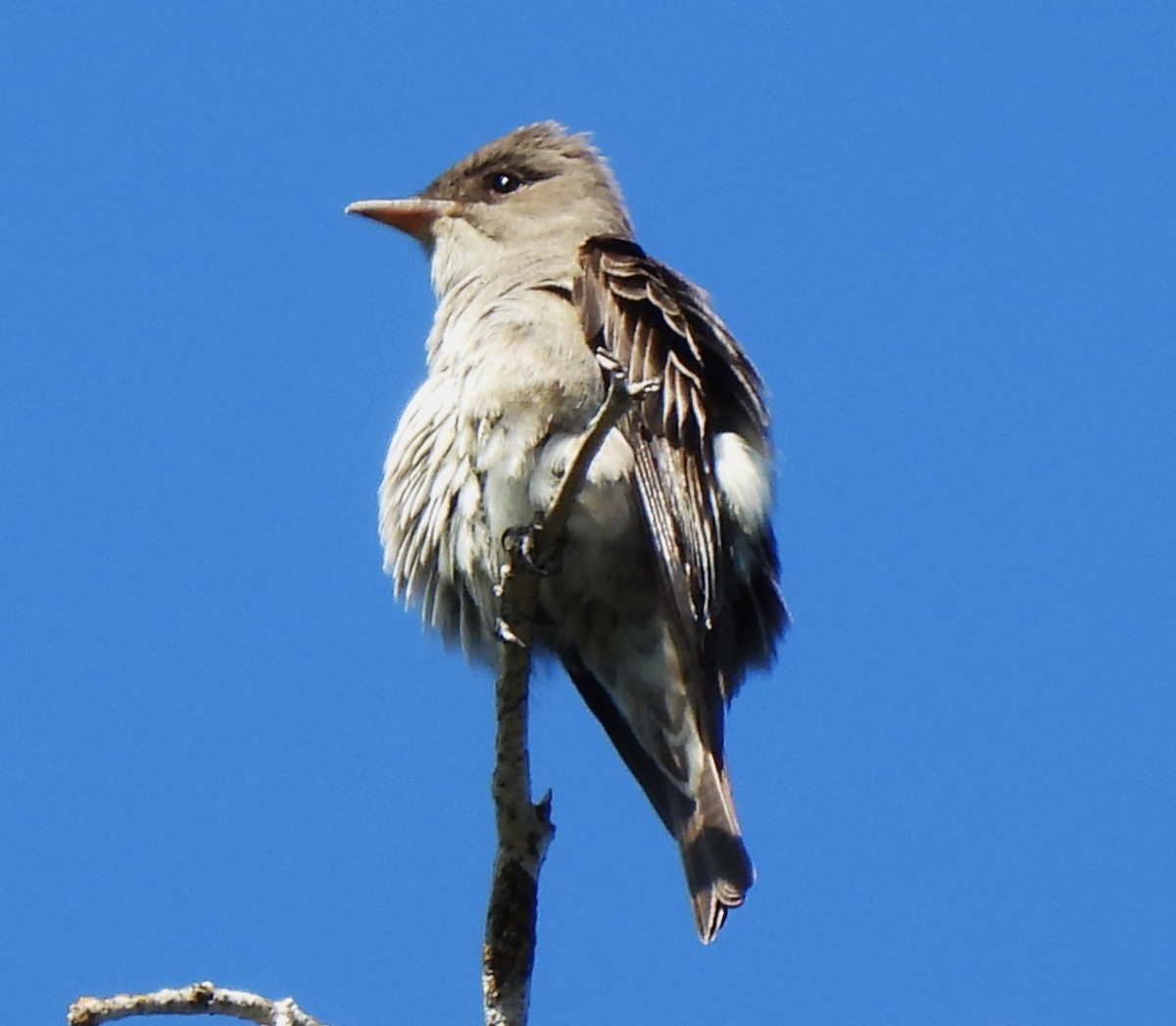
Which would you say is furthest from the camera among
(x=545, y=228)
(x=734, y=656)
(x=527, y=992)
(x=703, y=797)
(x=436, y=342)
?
(x=545, y=228)

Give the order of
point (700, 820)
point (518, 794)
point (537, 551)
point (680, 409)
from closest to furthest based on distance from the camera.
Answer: point (518, 794)
point (537, 551)
point (700, 820)
point (680, 409)

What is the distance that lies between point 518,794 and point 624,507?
1223mm

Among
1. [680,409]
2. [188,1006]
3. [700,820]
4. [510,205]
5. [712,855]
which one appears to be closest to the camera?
[188,1006]

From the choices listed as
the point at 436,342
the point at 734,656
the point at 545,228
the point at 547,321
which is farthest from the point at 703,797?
the point at 545,228

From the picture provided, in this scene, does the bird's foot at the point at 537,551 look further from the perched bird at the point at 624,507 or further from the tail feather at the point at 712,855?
the tail feather at the point at 712,855

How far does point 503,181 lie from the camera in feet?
26.1

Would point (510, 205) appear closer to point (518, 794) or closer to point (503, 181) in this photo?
point (503, 181)

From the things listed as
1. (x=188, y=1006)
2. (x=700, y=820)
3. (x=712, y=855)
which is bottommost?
(x=188, y=1006)

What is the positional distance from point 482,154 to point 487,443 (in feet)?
7.94

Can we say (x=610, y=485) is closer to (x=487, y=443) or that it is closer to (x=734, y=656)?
(x=487, y=443)

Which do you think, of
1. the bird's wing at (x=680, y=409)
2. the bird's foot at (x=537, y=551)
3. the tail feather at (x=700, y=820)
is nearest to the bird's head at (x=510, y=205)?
the bird's wing at (x=680, y=409)

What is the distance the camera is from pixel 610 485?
236 inches

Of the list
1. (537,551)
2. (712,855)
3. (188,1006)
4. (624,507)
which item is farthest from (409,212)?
(188,1006)

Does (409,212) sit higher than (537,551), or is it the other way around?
(409,212)
